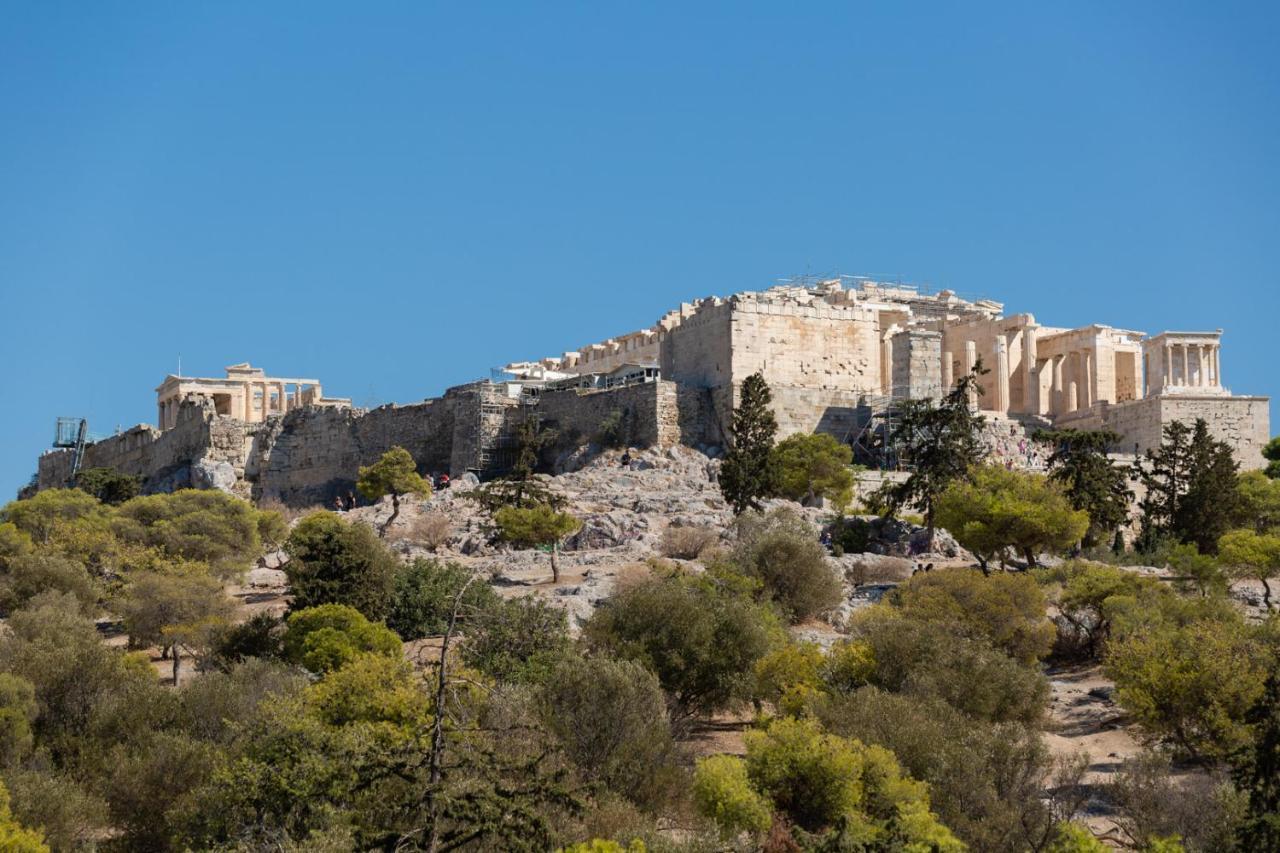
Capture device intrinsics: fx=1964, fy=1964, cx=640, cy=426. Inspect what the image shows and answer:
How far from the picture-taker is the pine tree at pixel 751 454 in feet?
150

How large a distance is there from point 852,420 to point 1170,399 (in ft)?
31.4

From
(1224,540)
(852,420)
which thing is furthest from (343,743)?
(852,420)

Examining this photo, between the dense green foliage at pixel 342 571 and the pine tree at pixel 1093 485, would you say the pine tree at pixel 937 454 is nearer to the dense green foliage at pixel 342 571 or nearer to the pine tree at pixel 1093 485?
the pine tree at pixel 1093 485

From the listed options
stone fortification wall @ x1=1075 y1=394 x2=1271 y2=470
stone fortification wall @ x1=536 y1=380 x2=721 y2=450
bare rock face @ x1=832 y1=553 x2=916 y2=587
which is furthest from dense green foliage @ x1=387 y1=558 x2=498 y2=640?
stone fortification wall @ x1=1075 y1=394 x2=1271 y2=470

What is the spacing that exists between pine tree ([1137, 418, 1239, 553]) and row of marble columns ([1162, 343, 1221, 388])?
41.6 feet

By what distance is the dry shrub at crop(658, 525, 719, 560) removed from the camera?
42.0m

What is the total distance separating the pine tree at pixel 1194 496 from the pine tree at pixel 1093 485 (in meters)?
0.86

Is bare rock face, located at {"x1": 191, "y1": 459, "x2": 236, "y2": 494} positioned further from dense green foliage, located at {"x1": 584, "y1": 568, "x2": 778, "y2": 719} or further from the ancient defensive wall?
dense green foliage, located at {"x1": 584, "y1": 568, "x2": 778, "y2": 719}

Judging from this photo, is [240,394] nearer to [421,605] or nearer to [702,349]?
[702,349]

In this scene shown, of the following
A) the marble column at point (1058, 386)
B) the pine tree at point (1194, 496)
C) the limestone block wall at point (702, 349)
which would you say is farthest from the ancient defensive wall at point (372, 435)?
the marble column at point (1058, 386)

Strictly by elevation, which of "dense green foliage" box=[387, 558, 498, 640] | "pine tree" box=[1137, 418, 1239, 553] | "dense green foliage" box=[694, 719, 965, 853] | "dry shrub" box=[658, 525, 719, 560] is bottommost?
"dense green foliage" box=[694, 719, 965, 853]

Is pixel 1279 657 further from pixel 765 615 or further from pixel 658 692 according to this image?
pixel 765 615

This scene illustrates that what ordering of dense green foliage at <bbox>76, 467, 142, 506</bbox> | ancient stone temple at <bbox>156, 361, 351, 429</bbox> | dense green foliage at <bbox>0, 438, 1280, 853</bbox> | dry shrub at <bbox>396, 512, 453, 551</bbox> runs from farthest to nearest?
1. ancient stone temple at <bbox>156, 361, 351, 429</bbox>
2. dense green foliage at <bbox>76, 467, 142, 506</bbox>
3. dry shrub at <bbox>396, 512, 453, 551</bbox>
4. dense green foliage at <bbox>0, 438, 1280, 853</bbox>

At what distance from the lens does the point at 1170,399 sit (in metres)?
57.0
